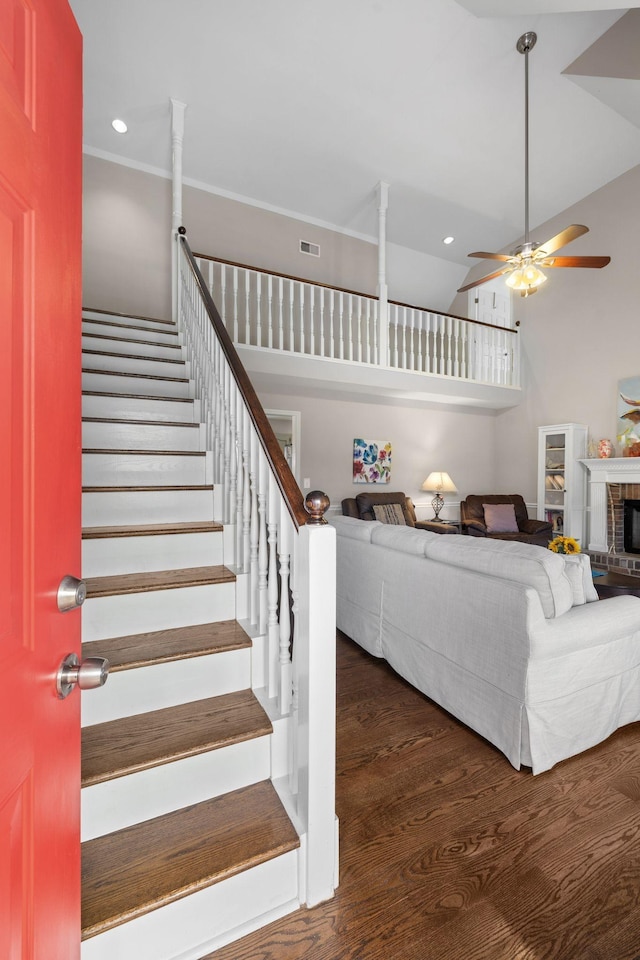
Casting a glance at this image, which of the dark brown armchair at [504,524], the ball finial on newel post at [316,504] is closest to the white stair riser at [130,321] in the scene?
the ball finial on newel post at [316,504]

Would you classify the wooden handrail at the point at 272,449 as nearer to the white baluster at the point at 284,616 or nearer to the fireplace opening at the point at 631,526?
the white baluster at the point at 284,616

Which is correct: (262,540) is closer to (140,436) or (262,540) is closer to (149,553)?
(149,553)

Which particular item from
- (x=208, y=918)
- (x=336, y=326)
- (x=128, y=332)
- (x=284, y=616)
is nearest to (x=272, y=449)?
(x=284, y=616)

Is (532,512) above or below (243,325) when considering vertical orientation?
below

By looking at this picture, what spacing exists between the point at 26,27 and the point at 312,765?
1.70 m

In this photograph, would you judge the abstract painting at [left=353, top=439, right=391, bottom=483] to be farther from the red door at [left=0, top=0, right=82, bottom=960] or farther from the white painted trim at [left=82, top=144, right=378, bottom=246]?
the red door at [left=0, top=0, right=82, bottom=960]

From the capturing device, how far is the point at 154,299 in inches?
190

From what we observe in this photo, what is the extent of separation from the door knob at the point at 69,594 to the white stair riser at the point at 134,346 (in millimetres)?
2738

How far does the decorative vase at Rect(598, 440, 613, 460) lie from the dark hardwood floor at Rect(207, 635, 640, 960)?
3826mm

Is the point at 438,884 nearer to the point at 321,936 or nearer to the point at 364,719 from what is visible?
the point at 321,936

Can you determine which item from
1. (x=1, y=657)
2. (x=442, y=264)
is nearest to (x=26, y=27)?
(x=1, y=657)

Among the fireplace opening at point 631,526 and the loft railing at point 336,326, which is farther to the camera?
the fireplace opening at point 631,526

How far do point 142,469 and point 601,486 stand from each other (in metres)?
5.21

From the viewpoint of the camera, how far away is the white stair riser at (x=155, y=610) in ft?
5.13
